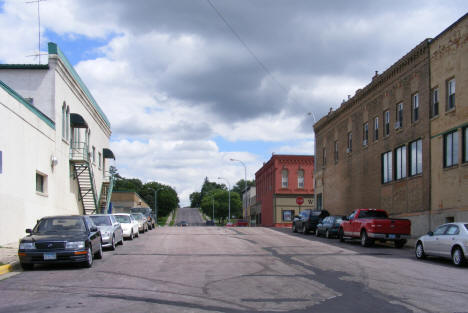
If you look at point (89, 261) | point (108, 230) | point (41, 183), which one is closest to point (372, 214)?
point (108, 230)

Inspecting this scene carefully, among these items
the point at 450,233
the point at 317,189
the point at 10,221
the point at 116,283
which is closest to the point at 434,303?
the point at 116,283

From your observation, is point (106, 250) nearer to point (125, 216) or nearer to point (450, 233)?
point (125, 216)

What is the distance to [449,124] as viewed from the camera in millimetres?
25234

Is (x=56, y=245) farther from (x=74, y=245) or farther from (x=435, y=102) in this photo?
(x=435, y=102)

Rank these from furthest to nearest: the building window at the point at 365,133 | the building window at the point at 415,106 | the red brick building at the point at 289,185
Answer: the red brick building at the point at 289,185
the building window at the point at 365,133
the building window at the point at 415,106

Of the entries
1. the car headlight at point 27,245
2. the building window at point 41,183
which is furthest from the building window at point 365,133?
the car headlight at point 27,245

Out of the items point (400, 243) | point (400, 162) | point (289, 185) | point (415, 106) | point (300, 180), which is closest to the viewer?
point (400, 243)

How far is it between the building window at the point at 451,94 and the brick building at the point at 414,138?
1.9 inches

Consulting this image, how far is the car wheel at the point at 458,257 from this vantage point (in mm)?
15680

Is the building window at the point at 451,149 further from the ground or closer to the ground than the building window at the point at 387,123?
closer to the ground

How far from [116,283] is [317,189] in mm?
39949

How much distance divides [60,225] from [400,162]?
2192 centimetres

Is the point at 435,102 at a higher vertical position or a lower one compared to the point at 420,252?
higher

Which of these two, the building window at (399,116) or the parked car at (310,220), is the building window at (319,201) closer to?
the parked car at (310,220)
